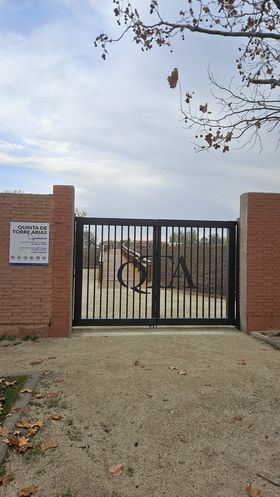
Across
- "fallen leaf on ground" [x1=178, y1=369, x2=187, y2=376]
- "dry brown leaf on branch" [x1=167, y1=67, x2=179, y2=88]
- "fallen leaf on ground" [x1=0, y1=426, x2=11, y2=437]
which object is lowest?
"fallen leaf on ground" [x1=0, y1=426, x2=11, y2=437]

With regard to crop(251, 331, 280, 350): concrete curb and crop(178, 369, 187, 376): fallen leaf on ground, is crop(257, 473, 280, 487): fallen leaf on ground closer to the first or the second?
crop(178, 369, 187, 376): fallen leaf on ground

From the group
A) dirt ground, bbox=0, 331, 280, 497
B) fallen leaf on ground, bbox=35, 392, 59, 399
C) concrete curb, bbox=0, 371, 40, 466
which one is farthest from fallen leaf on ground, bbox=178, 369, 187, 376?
concrete curb, bbox=0, 371, 40, 466

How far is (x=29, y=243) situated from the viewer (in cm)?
769

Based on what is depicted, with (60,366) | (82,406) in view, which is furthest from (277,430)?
(60,366)

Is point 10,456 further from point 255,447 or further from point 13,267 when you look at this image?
point 13,267

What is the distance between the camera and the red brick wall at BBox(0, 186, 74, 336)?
761cm

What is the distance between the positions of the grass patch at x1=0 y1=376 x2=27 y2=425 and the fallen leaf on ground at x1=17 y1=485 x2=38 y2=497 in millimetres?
1105

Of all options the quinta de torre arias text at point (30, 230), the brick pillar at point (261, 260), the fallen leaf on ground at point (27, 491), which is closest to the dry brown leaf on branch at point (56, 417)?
the fallen leaf on ground at point (27, 491)

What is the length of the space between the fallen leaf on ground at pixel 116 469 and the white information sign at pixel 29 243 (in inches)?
194

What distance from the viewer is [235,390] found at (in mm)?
4977

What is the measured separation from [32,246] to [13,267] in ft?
1.69

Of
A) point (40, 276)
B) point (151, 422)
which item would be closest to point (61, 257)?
point (40, 276)

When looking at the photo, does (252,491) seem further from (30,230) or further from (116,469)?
(30,230)

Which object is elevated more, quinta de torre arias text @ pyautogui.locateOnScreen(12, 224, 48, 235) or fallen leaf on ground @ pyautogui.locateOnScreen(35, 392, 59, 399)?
quinta de torre arias text @ pyautogui.locateOnScreen(12, 224, 48, 235)
